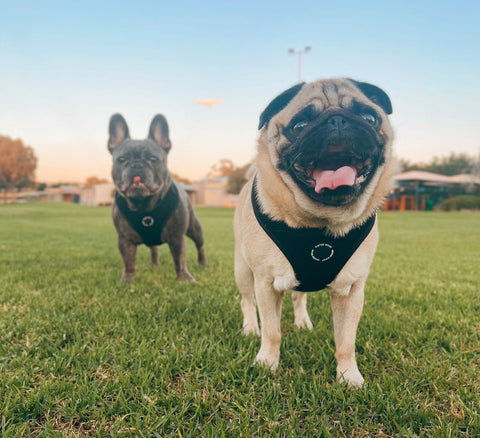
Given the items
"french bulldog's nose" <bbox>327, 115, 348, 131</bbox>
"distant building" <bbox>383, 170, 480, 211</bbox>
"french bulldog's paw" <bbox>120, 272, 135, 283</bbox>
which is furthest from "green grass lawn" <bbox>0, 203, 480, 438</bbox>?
"distant building" <bbox>383, 170, 480, 211</bbox>

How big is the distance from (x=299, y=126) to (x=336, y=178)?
15.7 inches

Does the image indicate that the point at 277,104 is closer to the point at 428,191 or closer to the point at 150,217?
the point at 150,217

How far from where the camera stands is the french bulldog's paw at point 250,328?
9.66ft

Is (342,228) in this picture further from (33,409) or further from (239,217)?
(33,409)

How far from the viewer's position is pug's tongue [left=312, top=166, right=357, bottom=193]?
182cm

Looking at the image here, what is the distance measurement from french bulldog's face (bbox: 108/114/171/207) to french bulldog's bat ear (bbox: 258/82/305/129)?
2.30 metres

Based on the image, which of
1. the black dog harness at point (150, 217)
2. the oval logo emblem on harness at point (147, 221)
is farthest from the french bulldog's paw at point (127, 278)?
the oval logo emblem on harness at point (147, 221)

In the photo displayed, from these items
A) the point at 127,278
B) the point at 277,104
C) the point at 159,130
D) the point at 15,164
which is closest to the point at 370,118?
the point at 277,104

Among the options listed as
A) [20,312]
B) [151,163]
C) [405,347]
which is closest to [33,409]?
[20,312]

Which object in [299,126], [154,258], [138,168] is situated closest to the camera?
[299,126]

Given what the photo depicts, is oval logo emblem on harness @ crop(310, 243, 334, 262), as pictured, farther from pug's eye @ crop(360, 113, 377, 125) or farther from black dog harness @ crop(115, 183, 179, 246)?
black dog harness @ crop(115, 183, 179, 246)

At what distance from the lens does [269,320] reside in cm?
239

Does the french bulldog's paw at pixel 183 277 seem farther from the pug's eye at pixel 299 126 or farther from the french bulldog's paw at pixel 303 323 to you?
the pug's eye at pixel 299 126

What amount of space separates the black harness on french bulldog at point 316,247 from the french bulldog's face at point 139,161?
2381 mm
